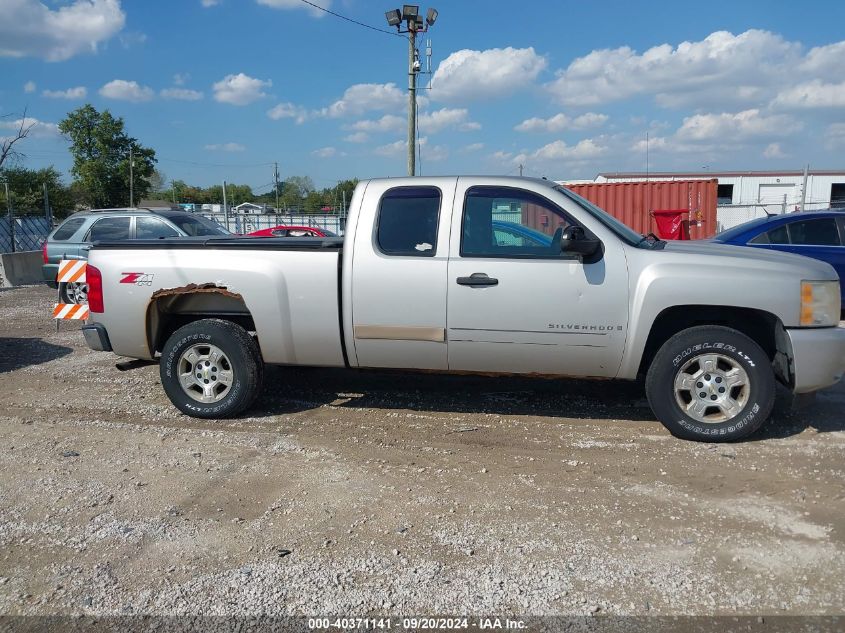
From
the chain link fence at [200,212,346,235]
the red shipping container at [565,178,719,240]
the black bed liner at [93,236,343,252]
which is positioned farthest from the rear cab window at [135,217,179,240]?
the chain link fence at [200,212,346,235]

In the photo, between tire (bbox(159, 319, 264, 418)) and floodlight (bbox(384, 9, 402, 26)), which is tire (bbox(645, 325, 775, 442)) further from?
floodlight (bbox(384, 9, 402, 26))

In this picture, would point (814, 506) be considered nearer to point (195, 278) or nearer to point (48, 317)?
point (195, 278)

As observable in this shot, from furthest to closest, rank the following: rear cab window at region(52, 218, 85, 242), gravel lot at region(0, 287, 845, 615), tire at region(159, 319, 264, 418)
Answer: rear cab window at region(52, 218, 85, 242) → tire at region(159, 319, 264, 418) → gravel lot at region(0, 287, 845, 615)

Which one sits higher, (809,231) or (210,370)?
(809,231)

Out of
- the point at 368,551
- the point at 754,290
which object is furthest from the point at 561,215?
the point at 368,551

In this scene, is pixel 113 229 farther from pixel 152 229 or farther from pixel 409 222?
pixel 409 222

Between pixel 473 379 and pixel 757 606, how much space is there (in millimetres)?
3938

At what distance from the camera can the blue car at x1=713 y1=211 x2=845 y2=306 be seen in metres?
8.95

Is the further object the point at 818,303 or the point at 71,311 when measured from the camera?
the point at 71,311

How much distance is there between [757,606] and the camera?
297 cm

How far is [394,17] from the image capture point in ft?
62.0

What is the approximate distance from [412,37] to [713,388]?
55.4 feet

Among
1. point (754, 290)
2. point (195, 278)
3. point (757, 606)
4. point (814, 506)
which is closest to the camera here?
point (757, 606)

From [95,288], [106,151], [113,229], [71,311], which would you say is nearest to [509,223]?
[95,288]
